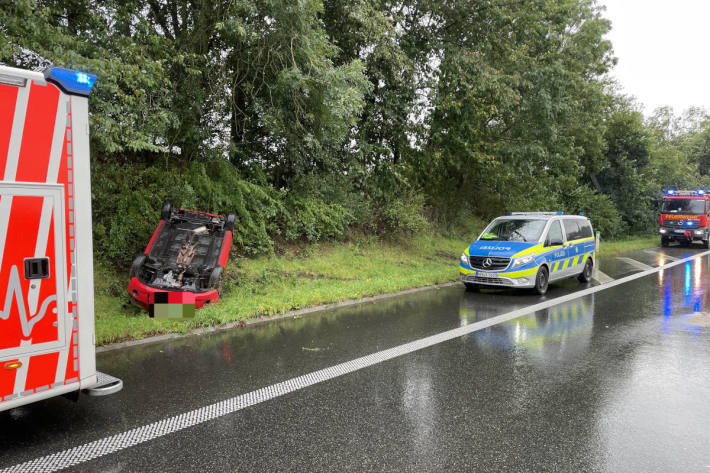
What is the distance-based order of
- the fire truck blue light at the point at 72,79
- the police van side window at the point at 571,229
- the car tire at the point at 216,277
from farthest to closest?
1. the police van side window at the point at 571,229
2. the car tire at the point at 216,277
3. the fire truck blue light at the point at 72,79

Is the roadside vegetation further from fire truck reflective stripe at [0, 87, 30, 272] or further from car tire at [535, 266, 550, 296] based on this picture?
fire truck reflective stripe at [0, 87, 30, 272]

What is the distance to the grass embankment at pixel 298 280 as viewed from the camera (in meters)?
7.41

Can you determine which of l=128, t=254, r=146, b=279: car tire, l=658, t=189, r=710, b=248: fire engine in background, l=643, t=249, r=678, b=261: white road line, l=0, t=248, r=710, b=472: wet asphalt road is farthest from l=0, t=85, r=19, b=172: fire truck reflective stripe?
l=658, t=189, r=710, b=248: fire engine in background

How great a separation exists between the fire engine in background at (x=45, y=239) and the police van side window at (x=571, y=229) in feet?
36.4

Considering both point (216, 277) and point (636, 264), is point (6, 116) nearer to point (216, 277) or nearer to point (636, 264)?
point (216, 277)

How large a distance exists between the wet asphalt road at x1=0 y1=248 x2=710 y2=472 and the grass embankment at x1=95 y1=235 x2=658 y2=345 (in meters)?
0.71

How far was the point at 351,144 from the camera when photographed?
1455cm

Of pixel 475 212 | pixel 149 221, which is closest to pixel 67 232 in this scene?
pixel 149 221

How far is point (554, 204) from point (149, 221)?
810 inches

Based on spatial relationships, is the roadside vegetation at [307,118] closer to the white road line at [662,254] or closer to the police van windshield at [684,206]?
the white road line at [662,254]

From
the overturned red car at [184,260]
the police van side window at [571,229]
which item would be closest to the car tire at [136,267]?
the overturned red car at [184,260]

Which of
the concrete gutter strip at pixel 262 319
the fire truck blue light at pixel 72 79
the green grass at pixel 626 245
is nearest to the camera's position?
the fire truck blue light at pixel 72 79

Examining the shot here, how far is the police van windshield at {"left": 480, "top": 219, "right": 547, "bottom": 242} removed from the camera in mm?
11445

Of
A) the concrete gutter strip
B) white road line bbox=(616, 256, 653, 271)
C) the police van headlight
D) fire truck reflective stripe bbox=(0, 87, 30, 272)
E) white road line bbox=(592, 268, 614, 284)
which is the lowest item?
white road line bbox=(616, 256, 653, 271)
